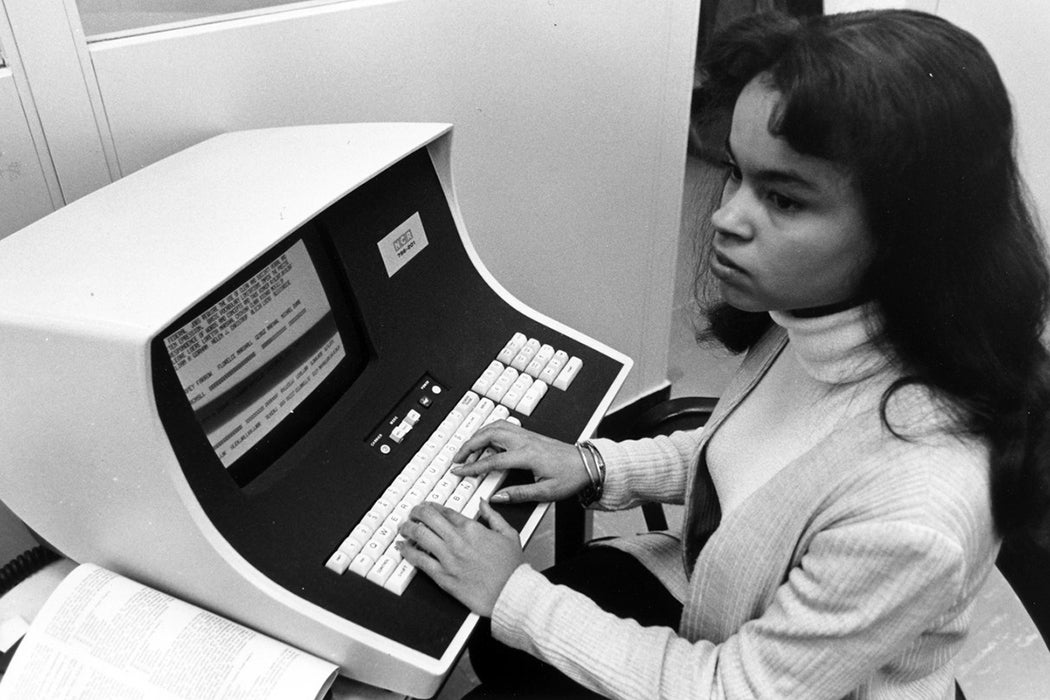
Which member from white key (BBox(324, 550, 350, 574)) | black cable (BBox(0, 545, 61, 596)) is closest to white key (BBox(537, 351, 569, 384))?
white key (BBox(324, 550, 350, 574))

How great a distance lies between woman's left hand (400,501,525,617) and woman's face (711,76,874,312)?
323 mm

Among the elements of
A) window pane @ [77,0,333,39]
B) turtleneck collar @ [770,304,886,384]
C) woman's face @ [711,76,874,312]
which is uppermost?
window pane @ [77,0,333,39]

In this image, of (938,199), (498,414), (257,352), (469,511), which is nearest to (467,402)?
(498,414)

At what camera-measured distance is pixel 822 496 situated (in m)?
0.72

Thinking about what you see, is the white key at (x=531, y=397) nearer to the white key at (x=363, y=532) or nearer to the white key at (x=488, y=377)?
the white key at (x=488, y=377)

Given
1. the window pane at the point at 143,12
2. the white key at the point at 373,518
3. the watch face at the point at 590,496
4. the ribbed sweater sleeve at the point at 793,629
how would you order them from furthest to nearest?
the watch face at the point at 590,496 → the window pane at the point at 143,12 → the white key at the point at 373,518 → the ribbed sweater sleeve at the point at 793,629

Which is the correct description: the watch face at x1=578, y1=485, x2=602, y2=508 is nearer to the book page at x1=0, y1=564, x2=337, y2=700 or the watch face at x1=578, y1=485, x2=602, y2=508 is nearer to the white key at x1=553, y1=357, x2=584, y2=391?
the white key at x1=553, y1=357, x2=584, y2=391

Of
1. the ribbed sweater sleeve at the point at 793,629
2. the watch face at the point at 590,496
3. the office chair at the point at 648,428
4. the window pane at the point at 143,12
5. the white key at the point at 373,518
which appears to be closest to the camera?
the ribbed sweater sleeve at the point at 793,629

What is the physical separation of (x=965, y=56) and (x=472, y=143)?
2.59ft

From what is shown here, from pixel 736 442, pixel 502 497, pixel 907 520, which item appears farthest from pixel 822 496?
pixel 502 497

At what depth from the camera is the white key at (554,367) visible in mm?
957

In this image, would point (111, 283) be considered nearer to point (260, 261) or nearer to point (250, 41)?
point (260, 261)

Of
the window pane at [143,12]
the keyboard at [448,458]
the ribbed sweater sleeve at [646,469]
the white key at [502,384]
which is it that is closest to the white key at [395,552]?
the keyboard at [448,458]

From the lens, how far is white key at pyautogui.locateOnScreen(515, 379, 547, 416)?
0.92 m
